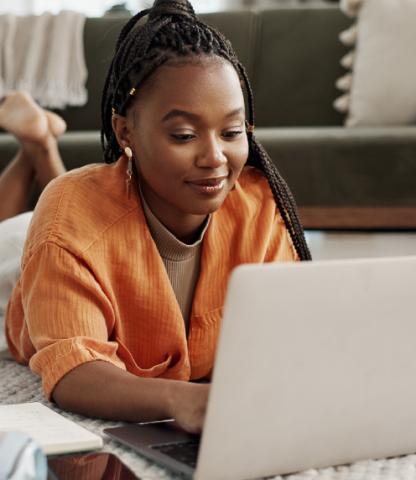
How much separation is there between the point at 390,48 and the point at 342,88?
21 centimetres

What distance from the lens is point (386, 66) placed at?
2.73 meters

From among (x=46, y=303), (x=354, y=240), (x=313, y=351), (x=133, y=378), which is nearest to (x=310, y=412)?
(x=313, y=351)

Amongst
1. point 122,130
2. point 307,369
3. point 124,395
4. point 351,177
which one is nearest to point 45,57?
point 351,177

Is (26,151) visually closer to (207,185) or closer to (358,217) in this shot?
(358,217)

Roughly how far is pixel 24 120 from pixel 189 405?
132 cm

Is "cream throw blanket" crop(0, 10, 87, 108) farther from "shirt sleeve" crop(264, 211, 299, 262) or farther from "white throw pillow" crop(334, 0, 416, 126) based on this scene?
"shirt sleeve" crop(264, 211, 299, 262)

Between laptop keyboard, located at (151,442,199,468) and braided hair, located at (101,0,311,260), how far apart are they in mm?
506

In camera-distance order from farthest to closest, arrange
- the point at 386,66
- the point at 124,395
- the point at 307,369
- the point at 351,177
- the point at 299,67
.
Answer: the point at 299,67 < the point at 386,66 < the point at 351,177 < the point at 124,395 < the point at 307,369

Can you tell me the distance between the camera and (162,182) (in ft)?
3.79

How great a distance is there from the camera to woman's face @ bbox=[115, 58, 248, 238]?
3.65 feet

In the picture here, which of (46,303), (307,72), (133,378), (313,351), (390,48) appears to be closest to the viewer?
(313,351)

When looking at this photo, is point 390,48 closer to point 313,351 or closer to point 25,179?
point 25,179

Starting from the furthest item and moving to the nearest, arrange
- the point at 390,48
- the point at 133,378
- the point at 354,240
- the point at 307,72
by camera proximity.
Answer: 1. the point at 307,72
2. the point at 390,48
3. the point at 354,240
4. the point at 133,378

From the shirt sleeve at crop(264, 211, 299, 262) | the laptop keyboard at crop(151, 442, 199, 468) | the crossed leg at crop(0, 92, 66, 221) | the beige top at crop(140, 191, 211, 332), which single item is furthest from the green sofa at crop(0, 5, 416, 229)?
the laptop keyboard at crop(151, 442, 199, 468)
